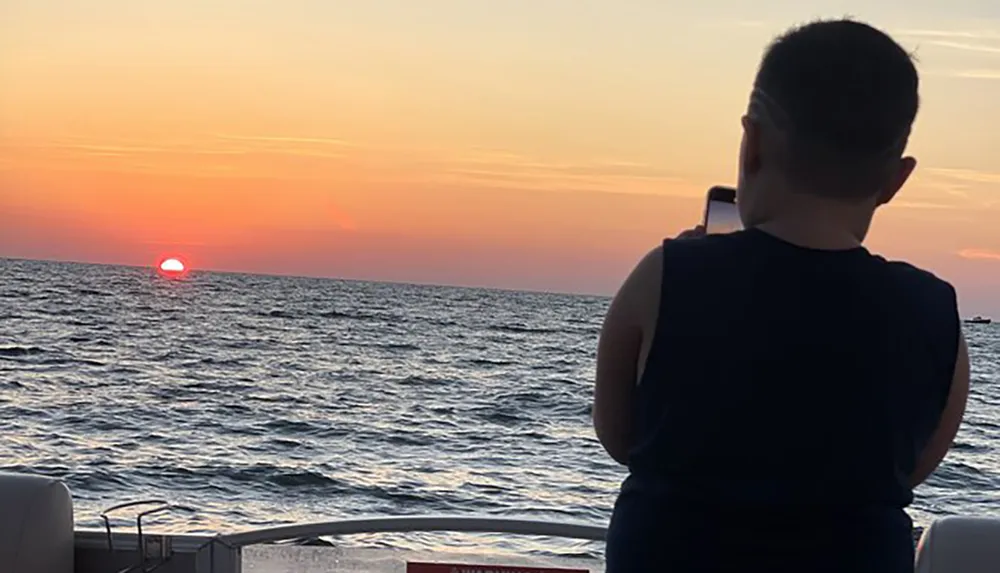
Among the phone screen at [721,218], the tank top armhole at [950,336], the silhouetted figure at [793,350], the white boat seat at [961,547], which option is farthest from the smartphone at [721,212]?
the white boat seat at [961,547]

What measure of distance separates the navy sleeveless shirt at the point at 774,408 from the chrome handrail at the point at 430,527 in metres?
1.44

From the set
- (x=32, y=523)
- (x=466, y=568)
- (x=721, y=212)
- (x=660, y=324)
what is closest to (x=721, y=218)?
(x=721, y=212)

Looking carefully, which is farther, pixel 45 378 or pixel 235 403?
pixel 45 378

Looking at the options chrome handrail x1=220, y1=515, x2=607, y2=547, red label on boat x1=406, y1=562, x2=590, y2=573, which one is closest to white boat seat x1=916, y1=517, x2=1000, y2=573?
chrome handrail x1=220, y1=515, x2=607, y2=547

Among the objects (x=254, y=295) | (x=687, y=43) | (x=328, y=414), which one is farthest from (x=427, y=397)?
(x=254, y=295)

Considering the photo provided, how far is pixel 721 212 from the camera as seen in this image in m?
1.40

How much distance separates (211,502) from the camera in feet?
40.7

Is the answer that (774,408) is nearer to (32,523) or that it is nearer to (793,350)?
(793,350)

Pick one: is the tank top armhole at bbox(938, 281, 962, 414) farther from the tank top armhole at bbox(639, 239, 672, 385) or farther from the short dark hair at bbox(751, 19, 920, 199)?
the tank top armhole at bbox(639, 239, 672, 385)

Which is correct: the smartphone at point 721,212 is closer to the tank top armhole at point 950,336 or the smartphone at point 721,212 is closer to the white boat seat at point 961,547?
the tank top armhole at point 950,336

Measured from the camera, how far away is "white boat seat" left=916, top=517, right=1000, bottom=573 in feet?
7.94

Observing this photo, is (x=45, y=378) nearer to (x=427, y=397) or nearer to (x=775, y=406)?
(x=427, y=397)

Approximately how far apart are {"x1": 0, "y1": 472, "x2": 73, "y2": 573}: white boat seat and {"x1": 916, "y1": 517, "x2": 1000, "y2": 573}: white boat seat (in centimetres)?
180

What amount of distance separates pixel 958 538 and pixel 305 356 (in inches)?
1149
